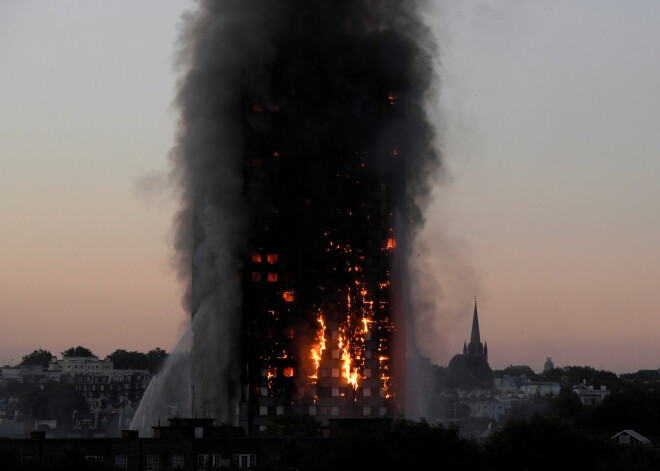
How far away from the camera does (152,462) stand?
460 feet

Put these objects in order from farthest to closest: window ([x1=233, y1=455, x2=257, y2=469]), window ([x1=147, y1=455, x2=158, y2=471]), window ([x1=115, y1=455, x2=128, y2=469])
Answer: window ([x1=233, y1=455, x2=257, y2=469])
window ([x1=147, y1=455, x2=158, y2=471])
window ([x1=115, y1=455, x2=128, y2=469])

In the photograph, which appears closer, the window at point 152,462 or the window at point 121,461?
the window at point 121,461

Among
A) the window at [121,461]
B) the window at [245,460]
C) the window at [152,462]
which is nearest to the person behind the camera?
the window at [121,461]

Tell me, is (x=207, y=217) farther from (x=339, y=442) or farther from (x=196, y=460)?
(x=339, y=442)

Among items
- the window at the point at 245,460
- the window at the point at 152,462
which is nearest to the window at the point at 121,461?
the window at the point at 152,462

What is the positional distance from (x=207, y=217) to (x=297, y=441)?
194 feet

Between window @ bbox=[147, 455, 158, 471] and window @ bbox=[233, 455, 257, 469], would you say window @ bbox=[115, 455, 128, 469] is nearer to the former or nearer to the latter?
window @ bbox=[147, 455, 158, 471]

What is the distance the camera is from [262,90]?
656ft

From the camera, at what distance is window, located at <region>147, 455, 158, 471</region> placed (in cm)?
14000

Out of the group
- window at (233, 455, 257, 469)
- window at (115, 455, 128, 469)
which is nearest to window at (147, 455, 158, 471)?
window at (115, 455, 128, 469)

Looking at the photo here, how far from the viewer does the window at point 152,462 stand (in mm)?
140000

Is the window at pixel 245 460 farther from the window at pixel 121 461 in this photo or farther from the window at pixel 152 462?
the window at pixel 121 461

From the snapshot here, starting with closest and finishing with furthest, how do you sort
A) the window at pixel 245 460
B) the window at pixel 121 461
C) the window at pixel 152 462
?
the window at pixel 121 461 < the window at pixel 152 462 < the window at pixel 245 460

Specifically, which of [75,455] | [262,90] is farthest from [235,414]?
[75,455]
